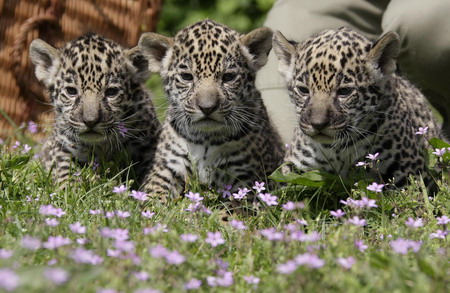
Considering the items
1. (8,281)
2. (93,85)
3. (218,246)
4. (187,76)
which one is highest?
(8,281)

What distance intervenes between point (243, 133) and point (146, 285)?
3.30 m

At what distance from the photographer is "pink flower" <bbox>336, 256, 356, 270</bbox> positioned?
370 cm

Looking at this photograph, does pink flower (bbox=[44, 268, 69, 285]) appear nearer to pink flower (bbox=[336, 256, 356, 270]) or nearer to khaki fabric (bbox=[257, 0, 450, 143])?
pink flower (bbox=[336, 256, 356, 270])

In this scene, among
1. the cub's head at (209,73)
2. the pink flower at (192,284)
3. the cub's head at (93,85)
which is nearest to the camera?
the pink flower at (192,284)

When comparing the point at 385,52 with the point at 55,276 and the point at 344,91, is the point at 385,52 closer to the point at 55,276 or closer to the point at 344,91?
the point at 344,91

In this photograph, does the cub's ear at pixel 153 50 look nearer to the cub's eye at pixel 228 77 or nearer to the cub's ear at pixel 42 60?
the cub's eye at pixel 228 77

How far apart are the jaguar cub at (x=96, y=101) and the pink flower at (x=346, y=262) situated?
338 cm

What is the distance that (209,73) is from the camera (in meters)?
6.41

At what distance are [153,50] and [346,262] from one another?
12.5 feet

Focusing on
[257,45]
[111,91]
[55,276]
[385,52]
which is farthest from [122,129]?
[55,276]

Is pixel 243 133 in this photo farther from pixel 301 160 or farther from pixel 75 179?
pixel 75 179

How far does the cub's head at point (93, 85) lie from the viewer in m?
6.67

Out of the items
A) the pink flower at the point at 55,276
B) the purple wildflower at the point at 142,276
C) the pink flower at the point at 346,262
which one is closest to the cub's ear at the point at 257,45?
the pink flower at the point at 346,262

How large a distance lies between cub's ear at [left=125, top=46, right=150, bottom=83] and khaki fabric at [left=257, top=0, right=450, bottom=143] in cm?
144
